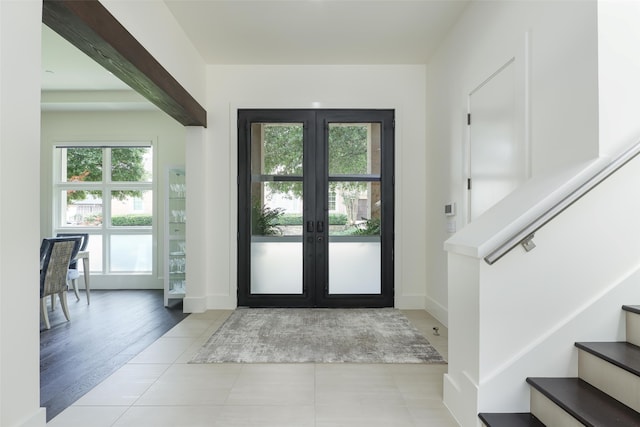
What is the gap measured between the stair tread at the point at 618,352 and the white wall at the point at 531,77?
0.95 meters

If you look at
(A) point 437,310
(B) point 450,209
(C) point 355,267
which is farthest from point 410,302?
(B) point 450,209

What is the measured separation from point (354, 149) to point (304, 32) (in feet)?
5.01

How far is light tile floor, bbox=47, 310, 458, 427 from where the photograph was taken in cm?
206

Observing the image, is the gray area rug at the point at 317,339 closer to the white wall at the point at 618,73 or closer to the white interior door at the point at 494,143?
the white interior door at the point at 494,143

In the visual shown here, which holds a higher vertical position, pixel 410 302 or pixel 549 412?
pixel 549 412

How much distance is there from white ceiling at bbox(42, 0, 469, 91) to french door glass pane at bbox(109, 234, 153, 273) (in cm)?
269

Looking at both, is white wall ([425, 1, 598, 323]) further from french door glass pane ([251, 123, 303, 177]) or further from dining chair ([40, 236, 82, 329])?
dining chair ([40, 236, 82, 329])

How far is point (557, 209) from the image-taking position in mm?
1729

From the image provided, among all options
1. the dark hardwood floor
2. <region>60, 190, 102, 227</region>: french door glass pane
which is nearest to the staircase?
the dark hardwood floor

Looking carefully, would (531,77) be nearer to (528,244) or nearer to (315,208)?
(528,244)

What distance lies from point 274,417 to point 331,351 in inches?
42.9

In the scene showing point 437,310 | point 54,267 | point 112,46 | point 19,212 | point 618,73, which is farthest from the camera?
point 437,310

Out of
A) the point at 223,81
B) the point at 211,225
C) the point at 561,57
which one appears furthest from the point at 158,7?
the point at 561,57

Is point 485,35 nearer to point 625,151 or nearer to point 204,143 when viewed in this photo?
point 625,151
